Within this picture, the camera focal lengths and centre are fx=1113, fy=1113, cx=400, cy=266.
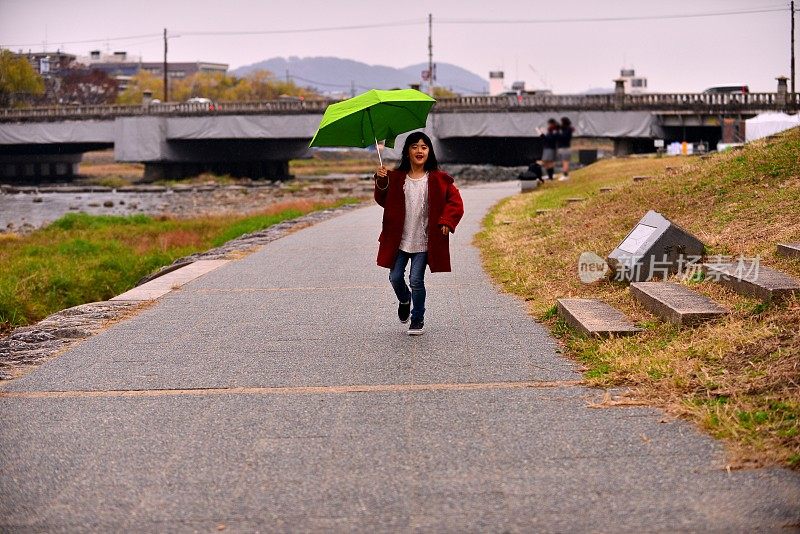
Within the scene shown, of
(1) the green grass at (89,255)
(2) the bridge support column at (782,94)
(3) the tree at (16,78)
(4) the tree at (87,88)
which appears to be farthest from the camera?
(4) the tree at (87,88)

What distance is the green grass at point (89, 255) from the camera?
16141mm

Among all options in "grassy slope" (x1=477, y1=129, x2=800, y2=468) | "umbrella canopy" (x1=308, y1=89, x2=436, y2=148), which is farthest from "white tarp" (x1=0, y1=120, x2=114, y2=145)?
"umbrella canopy" (x1=308, y1=89, x2=436, y2=148)

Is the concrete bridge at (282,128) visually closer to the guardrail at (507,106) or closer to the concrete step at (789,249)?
the guardrail at (507,106)

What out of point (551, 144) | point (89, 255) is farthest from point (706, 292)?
point (551, 144)

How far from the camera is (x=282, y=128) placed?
2805 inches

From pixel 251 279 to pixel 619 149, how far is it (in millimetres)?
51290

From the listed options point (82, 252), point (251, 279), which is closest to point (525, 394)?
point (251, 279)

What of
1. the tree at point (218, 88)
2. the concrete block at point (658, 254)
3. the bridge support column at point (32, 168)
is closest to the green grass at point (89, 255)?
the concrete block at point (658, 254)

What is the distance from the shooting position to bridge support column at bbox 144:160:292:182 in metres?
74.2

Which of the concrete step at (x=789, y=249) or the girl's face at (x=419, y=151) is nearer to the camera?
the girl's face at (x=419, y=151)

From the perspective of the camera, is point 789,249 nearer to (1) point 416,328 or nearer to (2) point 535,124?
(1) point 416,328

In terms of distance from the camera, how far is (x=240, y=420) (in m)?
6.46

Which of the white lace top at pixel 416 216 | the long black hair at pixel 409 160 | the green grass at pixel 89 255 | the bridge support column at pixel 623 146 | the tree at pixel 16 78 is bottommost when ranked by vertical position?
the green grass at pixel 89 255

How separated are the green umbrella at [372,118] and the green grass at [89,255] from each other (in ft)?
18.8
